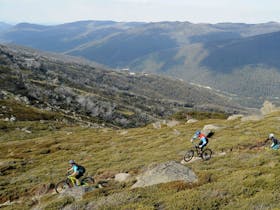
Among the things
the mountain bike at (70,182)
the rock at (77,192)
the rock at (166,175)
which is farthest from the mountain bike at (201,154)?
the rock at (77,192)

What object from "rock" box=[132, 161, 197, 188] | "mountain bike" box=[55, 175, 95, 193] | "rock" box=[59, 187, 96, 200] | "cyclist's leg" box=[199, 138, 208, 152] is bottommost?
"mountain bike" box=[55, 175, 95, 193]

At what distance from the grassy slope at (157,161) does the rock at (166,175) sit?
0.91 metres

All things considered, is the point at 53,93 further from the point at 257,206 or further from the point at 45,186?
the point at 257,206

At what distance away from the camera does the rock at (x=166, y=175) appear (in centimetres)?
2269

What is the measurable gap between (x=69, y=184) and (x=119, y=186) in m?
5.10

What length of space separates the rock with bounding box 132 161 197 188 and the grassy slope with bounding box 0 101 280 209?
91 centimetres

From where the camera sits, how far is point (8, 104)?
4609 inches

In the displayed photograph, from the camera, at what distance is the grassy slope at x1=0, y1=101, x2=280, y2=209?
60.7 ft

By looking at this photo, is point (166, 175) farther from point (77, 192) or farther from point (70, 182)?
point (70, 182)

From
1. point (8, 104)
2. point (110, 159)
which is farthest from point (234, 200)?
point (8, 104)

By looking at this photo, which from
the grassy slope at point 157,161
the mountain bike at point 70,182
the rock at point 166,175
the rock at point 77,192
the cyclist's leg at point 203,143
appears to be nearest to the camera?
the grassy slope at point 157,161

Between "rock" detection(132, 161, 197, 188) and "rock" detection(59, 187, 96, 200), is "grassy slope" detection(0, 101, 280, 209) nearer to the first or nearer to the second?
"rock" detection(59, 187, 96, 200)

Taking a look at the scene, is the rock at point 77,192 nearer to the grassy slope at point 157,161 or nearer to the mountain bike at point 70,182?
the grassy slope at point 157,161

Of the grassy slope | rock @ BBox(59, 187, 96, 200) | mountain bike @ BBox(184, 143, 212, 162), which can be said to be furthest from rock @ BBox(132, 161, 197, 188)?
mountain bike @ BBox(184, 143, 212, 162)
